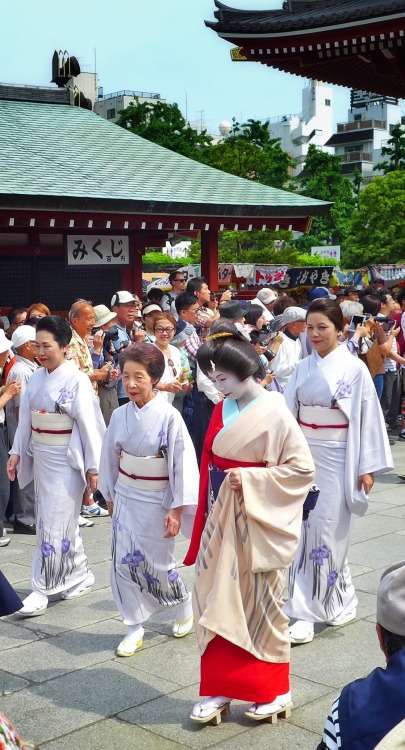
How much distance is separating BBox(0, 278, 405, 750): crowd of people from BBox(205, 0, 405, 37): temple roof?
4326 millimetres

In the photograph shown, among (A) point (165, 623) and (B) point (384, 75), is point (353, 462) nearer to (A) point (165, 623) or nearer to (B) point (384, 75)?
(A) point (165, 623)

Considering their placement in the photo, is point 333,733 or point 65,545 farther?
point 65,545

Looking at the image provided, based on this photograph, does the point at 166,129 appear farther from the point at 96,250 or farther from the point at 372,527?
the point at 372,527

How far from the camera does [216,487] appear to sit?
4.11 m

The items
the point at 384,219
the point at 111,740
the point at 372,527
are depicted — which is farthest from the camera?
the point at 384,219

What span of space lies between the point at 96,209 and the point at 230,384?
7906mm

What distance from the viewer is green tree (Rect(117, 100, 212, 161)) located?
3331cm

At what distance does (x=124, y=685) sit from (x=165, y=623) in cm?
87

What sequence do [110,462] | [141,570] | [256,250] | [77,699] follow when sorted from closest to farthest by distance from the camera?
[77,699]
[141,570]
[110,462]
[256,250]

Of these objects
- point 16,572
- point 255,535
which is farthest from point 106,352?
point 255,535

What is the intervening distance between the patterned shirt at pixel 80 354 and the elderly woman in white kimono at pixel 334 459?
2641 mm

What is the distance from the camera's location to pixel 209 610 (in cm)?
389

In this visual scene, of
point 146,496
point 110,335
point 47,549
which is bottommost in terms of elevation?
point 47,549

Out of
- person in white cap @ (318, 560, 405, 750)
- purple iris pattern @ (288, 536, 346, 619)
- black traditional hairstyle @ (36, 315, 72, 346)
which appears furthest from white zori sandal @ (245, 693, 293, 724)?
black traditional hairstyle @ (36, 315, 72, 346)
